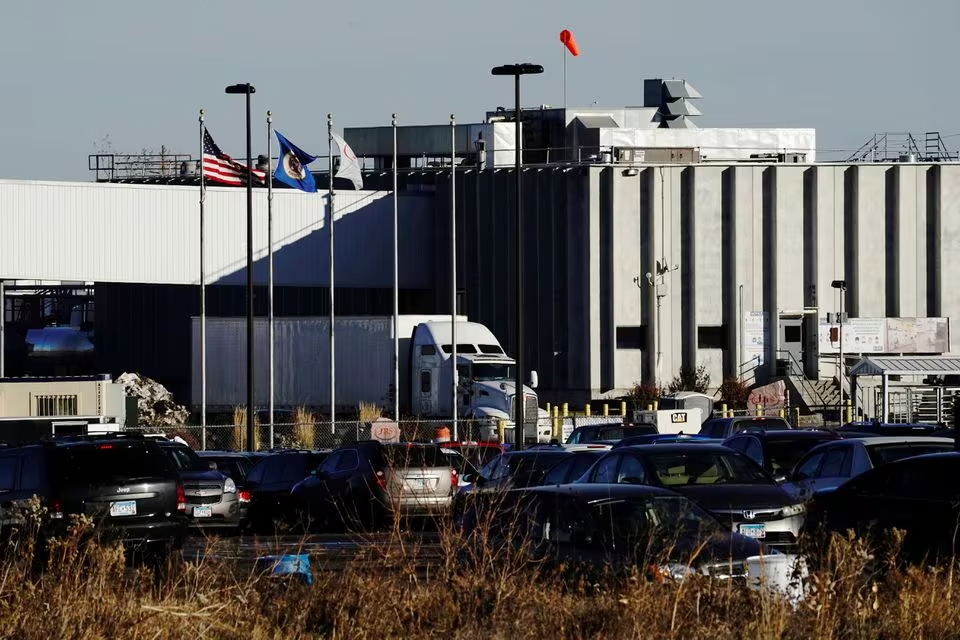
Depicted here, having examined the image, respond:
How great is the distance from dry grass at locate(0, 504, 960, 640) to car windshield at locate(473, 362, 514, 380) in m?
37.9

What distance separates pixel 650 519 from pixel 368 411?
40163 mm

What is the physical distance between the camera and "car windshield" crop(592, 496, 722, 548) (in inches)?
489

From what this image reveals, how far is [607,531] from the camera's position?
12695mm

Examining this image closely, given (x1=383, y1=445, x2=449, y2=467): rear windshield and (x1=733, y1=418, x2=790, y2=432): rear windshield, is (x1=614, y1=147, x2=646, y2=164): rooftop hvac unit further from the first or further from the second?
(x1=383, y1=445, x2=449, y2=467): rear windshield

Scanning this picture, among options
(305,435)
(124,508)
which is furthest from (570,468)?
(305,435)

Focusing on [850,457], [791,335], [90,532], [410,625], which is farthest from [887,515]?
[791,335]

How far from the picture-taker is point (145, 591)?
1225 cm

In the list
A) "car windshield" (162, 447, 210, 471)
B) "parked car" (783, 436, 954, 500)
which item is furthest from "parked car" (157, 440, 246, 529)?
"parked car" (783, 436, 954, 500)

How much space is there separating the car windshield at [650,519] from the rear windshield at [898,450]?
23.0 ft

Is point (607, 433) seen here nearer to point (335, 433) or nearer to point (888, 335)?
point (335, 433)

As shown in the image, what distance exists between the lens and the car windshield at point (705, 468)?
18750 millimetres

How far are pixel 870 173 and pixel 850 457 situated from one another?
144 ft

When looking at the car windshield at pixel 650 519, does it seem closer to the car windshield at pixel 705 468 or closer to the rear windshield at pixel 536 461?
the car windshield at pixel 705 468

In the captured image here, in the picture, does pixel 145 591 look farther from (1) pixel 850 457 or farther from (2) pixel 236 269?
(2) pixel 236 269
